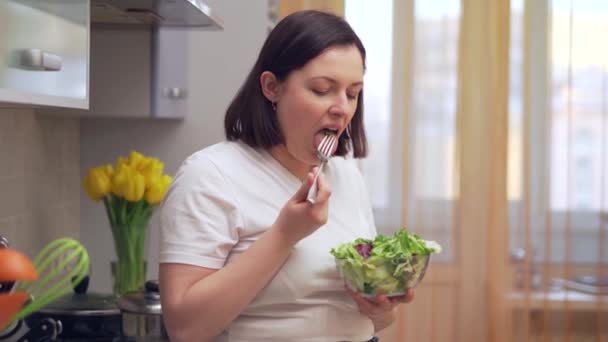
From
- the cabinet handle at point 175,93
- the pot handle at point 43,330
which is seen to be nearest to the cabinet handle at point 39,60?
the pot handle at point 43,330

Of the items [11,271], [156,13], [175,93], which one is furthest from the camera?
[175,93]

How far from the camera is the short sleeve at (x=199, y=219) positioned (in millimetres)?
1412

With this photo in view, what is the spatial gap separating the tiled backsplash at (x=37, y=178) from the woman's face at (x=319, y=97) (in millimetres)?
844

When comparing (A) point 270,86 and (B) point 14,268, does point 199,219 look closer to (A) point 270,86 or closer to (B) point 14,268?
(A) point 270,86

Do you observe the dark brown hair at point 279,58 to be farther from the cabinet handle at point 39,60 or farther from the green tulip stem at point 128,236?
the green tulip stem at point 128,236

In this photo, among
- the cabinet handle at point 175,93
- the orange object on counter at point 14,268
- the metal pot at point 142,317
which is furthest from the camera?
the cabinet handle at point 175,93

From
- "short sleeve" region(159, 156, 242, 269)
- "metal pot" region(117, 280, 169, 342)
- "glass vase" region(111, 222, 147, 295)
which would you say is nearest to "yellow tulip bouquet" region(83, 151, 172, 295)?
"glass vase" region(111, 222, 147, 295)

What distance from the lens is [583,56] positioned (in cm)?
302

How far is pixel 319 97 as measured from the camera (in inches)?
58.1

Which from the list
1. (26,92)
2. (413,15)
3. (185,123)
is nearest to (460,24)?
(413,15)

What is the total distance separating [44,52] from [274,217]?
0.42 metres

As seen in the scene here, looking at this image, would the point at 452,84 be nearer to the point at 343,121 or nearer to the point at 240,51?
the point at 240,51

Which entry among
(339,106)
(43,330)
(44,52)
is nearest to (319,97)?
(339,106)

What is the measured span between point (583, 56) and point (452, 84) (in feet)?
1.38
